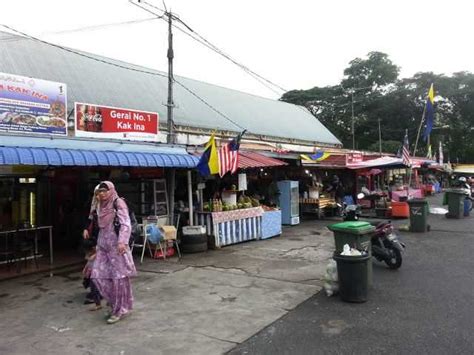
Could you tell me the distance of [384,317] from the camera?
5.55 meters

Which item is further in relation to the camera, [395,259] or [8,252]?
[8,252]

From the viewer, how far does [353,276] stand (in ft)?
19.9

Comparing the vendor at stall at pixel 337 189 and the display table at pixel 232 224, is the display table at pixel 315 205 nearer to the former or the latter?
the vendor at stall at pixel 337 189

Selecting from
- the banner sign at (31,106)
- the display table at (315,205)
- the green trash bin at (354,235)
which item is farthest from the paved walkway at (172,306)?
the display table at (315,205)

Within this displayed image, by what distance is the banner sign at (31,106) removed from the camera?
906 cm

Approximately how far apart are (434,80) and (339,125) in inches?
431

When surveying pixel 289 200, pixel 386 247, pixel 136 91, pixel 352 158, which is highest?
pixel 136 91

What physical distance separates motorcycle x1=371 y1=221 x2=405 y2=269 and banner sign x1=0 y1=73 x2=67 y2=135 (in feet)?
23.3

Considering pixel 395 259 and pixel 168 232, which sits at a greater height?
pixel 168 232

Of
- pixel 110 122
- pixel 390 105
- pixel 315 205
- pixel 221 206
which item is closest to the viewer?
pixel 221 206

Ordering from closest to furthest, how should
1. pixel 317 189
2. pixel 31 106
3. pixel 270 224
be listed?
1. pixel 31 106
2. pixel 270 224
3. pixel 317 189

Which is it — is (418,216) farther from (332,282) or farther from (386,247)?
(332,282)

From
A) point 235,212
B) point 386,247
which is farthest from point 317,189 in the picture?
point 386,247

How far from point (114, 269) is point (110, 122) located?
6.96m
